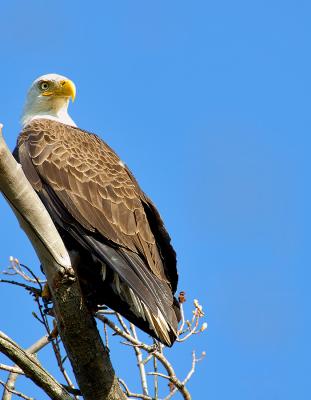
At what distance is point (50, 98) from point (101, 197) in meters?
2.21

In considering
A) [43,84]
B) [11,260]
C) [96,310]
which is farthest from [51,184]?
[43,84]

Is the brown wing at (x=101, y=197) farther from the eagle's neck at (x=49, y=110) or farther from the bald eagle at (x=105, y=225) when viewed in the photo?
the eagle's neck at (x=49, y=110)

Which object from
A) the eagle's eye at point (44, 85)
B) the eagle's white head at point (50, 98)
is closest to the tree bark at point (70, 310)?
the eagle's white head at point (50, 98)

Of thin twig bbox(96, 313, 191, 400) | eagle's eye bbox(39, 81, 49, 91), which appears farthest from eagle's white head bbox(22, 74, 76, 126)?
thin twig bbox(96, 313, 191, 400)

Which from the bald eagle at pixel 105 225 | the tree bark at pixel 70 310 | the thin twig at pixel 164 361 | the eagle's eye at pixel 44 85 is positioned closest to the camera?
Result: the tree bark at pixel 70 310

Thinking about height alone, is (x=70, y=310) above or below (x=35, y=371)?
above

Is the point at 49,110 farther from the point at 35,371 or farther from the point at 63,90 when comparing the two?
the point at 35,371

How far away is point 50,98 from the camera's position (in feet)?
24.1

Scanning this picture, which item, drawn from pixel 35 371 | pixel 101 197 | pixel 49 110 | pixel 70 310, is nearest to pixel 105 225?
pixel 101 197

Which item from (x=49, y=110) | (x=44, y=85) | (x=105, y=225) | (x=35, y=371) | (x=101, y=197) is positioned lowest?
(x=35, y=371)

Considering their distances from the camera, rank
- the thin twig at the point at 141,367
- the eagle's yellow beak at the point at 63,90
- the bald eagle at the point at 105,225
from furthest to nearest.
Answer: the eagle's yellow beak at the point at 63,90, the thin twig at the point at 141,367, the bald eagle at the point at 105,225

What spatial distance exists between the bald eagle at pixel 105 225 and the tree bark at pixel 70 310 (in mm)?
455

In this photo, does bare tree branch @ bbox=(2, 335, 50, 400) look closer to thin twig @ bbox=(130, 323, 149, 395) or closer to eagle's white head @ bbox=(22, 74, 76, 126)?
thin twig @ bbox=(130, 323, 149, 395)

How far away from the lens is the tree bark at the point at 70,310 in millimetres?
4020
